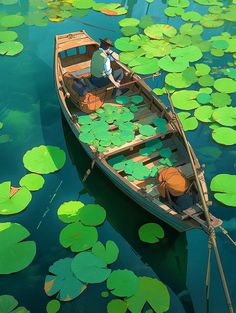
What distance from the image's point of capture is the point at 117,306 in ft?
23.2

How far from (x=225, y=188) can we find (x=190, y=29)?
7.48 m

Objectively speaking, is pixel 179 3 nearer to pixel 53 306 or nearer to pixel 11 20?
pixel 11 20

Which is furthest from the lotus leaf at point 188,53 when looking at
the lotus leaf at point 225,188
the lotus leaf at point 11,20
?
the lotus leaf at point 11,20

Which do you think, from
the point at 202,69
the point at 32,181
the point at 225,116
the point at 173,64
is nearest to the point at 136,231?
the point at 32,181

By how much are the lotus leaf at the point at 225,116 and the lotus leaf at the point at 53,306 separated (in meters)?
6.42

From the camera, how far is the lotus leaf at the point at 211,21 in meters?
14.3

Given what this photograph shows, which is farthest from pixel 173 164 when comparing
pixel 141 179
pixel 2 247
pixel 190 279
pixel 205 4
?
pixel 205 4

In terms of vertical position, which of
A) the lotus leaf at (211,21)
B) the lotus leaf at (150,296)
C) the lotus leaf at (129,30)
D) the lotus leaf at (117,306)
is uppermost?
the lotus leaf at (211,21)

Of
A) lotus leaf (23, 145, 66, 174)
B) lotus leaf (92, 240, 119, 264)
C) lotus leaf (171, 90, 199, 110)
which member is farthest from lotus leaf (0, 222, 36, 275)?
lotus leaf (171, 90, 199, 110)

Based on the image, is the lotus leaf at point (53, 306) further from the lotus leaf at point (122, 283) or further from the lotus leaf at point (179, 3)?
the lotus leaf at point (179, 3)

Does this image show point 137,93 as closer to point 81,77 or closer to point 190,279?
point 81,77

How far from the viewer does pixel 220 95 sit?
1119cm

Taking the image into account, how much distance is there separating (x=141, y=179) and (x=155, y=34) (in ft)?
23.6

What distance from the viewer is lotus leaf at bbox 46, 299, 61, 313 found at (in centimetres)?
703
